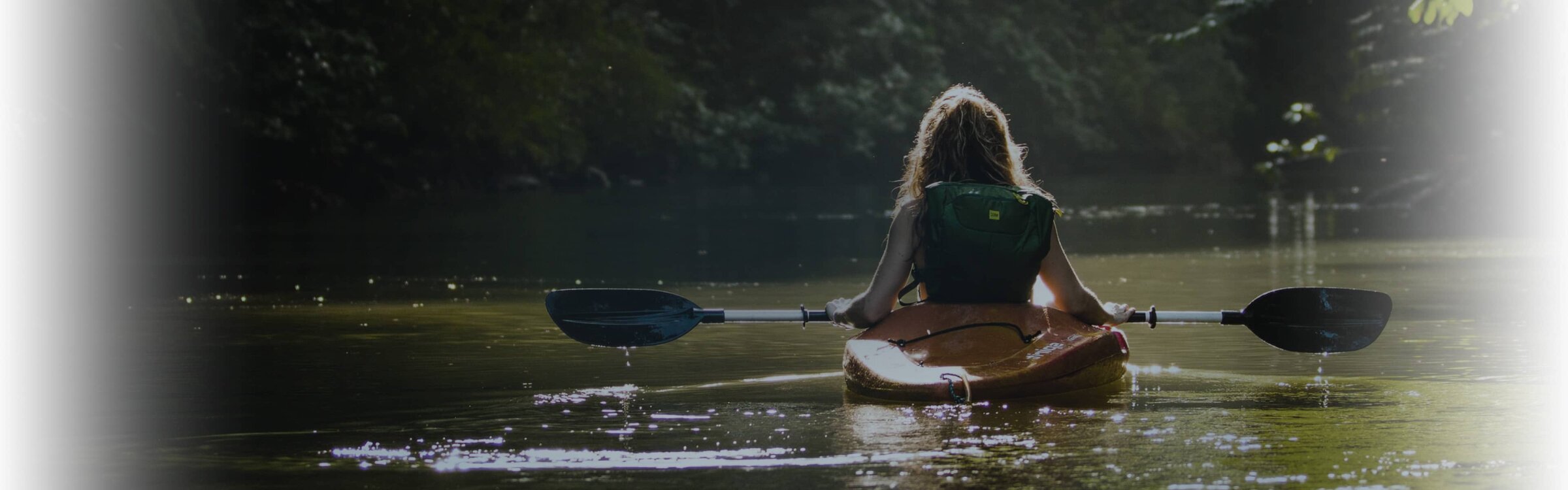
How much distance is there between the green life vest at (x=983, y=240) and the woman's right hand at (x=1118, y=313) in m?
0.47

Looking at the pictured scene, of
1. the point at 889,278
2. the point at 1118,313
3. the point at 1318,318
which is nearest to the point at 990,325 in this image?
the point at 889,278

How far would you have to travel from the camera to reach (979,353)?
8031mm

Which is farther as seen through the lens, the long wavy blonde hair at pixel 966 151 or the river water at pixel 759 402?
the long wavy blonde hair at pixel 966 151

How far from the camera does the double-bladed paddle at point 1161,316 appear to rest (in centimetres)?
905

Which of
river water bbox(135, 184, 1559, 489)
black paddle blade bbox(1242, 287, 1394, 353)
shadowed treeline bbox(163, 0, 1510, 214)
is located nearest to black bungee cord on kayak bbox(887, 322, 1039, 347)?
river water bbox(135, 184, 1559, 489)

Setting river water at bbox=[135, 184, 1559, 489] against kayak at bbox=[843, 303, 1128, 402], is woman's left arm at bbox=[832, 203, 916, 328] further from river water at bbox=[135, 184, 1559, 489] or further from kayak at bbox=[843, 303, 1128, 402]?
river water at bbox=[135, 184, 1559, 489]

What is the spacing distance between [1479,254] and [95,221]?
1642 cm

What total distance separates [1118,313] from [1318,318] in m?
1.00

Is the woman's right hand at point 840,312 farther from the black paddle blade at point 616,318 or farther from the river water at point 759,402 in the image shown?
the black paddle blade at point 616,318

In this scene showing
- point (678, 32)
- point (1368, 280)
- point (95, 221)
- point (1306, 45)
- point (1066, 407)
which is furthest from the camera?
point (1306, 45)

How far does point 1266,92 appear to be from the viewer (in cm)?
7162

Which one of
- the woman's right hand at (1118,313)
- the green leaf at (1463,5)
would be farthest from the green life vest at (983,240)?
the green leaf at (1463,5)

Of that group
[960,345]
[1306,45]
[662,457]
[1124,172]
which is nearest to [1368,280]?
[960,345]

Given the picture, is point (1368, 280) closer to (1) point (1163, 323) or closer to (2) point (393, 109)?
(1) point (1163, 323)
